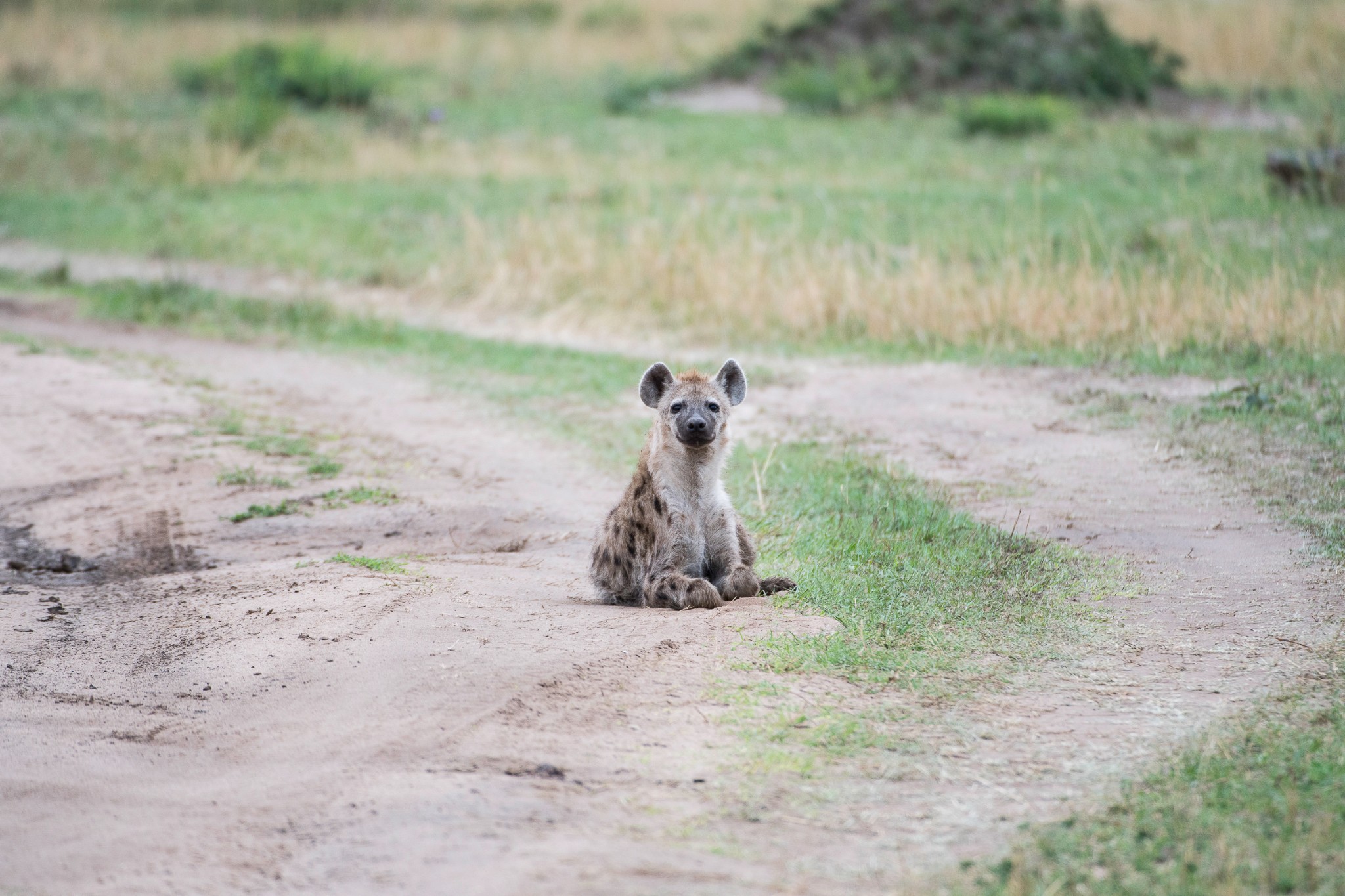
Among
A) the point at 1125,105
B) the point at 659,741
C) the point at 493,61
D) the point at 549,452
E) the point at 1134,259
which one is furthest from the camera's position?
the point at 493,61

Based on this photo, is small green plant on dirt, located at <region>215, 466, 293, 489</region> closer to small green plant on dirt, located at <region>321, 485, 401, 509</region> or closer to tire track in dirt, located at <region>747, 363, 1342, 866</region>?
small green plant on dirt, located at <region>321, 485, 401, 509</region>

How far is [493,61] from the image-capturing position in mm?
24984

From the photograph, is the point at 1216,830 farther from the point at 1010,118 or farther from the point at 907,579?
the point at 1010,118

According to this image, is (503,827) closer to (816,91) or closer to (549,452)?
(549,452)

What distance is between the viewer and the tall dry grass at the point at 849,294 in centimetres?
948

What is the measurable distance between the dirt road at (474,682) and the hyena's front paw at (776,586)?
0.34 meters

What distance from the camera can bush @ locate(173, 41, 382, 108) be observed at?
20.2m

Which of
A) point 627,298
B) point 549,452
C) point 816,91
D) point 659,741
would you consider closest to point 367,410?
point 549,452

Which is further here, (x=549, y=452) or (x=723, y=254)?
(x=723, y=254)

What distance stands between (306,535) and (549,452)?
5.49ft

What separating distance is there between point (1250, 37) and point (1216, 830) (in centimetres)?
2080

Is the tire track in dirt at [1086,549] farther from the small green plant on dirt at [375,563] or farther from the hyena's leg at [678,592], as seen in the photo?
the small green plant on dirt at [375,563]

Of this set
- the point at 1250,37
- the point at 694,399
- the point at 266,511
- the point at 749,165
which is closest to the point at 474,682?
the point at 694,399

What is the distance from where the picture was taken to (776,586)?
17.5ft
